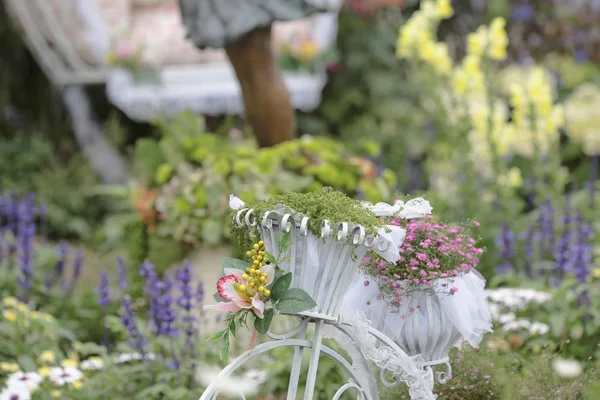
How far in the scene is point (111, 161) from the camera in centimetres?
637

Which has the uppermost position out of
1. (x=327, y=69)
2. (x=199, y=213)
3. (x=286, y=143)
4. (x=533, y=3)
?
(x=533, y=3)

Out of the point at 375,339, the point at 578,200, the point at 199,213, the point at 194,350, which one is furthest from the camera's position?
the point at 578,200

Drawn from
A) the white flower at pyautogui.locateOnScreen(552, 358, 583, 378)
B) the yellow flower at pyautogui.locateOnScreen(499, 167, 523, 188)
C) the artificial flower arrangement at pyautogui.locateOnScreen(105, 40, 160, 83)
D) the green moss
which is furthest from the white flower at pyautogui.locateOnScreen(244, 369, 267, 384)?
the artificial flower arrangement at pyautogui.locateOnScreen(105, 40, 160, 83)

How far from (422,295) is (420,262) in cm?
9

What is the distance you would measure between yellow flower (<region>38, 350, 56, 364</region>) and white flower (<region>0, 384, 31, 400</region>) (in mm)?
311

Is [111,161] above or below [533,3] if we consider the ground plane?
below

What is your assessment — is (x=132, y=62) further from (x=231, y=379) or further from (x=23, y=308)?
(x=231, y=379)

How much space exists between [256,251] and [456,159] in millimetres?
2774

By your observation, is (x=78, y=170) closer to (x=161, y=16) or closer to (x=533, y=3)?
(x=161, y=16)

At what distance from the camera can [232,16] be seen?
11.5 ft

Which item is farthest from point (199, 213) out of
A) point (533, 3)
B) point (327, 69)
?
point (533, 3)

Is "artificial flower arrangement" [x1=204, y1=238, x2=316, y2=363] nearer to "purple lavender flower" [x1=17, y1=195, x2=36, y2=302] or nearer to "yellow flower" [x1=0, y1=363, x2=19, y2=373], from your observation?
"yellow flower" [x1=0, y1=363, x2=19, y2=373]

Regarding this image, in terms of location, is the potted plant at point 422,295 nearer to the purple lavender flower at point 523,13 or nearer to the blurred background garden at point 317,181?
the blurred background garden at point 317,181

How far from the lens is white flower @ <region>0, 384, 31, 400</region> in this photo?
8.62ft
